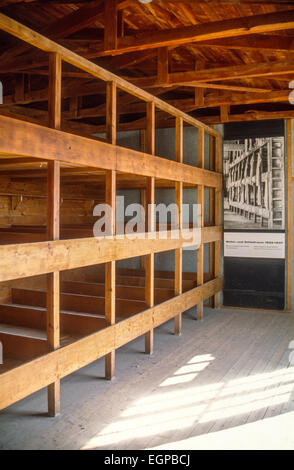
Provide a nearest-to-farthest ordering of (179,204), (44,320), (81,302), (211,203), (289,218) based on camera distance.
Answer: (44,320), (81,302), (179,204), (289,218), (211,203)

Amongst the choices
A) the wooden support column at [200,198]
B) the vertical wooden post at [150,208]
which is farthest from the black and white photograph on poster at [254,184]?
the vertical wooden post at [150,208]

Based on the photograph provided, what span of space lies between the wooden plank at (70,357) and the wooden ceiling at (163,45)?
6.10 feet

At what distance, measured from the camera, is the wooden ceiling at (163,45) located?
362 cm

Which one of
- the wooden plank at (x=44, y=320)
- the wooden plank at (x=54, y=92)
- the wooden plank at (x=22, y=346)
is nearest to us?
the wooden plank at (x=54, y=92)

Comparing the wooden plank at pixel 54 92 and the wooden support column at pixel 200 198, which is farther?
the wooden support column at pixel 200 198

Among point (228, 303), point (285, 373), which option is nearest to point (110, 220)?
point (285, 373)

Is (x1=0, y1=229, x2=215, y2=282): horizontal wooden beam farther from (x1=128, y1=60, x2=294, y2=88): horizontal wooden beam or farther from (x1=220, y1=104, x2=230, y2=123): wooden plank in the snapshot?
(x1=220, y1=104, x2=230, y2=123): wooden plank

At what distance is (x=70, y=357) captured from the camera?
10.5 ft

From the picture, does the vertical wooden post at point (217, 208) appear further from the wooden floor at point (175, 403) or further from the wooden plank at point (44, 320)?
the wooden plank at point (44, 320)

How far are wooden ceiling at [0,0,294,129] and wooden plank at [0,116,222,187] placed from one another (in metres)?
0.55

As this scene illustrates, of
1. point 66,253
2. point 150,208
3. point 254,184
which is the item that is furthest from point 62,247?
point 254,184

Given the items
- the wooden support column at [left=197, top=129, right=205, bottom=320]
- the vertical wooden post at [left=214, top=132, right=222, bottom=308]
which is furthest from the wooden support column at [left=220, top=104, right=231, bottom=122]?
the wooden support column at [left=197, top=129, right=205, bottom=320]

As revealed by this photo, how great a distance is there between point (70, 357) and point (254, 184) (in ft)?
15.5

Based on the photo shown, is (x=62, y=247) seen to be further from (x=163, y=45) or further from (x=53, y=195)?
(x=163, y=45)
